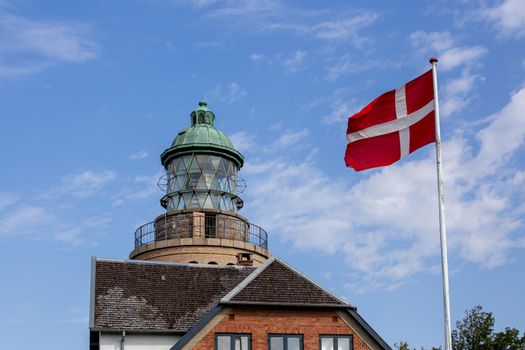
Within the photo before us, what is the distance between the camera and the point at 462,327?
169 feet

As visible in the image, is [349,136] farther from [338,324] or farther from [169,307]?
[169,307]

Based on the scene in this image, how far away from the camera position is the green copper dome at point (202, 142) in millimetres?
50531

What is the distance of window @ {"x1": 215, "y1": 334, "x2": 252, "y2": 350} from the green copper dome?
19.0m

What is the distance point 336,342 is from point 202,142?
63.6ft

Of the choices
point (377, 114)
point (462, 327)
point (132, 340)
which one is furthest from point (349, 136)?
point (462, 327)

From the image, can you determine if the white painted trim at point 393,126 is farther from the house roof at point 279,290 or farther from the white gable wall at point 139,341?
the white gable wall at point 139,341

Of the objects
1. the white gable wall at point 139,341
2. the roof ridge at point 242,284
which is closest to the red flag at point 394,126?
the roof ridge at point 242,284

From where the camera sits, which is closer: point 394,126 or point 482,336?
point 394,126

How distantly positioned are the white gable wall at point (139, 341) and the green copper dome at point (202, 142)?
1762cm

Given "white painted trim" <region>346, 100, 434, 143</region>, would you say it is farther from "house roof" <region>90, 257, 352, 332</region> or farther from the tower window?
the tower window

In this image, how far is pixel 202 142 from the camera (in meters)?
50.5

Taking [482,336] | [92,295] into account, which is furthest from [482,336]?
[92,295]

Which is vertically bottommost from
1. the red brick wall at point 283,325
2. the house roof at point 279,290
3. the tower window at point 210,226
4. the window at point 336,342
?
the window at point 336,342

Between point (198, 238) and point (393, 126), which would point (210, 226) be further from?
point (393, 126)
